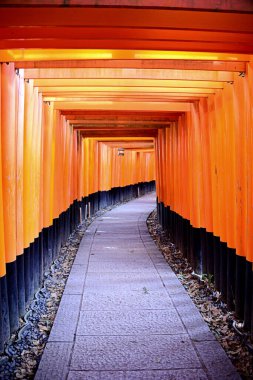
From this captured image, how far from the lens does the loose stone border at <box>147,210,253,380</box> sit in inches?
191

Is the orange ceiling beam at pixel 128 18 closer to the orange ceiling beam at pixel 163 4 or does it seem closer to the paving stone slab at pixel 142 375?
the orange ceiling beam at pixel 163 4

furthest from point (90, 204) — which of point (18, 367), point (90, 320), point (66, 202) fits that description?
point (18, 367)

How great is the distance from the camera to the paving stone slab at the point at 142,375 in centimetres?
436

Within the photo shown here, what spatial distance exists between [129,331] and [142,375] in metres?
1.25

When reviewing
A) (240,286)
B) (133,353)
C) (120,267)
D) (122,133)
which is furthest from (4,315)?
(122,133)

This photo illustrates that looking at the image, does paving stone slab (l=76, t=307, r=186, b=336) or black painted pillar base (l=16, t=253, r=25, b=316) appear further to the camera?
black painted pillar base (l=16, t=253, r=25, b=316)

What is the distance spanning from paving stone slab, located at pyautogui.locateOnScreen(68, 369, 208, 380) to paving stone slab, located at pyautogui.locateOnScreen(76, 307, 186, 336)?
1088 millimetres

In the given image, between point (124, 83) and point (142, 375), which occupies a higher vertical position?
point (124, 83)

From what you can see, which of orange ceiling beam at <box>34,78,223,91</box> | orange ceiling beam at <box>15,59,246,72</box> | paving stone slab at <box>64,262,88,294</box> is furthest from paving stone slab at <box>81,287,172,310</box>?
orange ceiling beam at <box>15,59,246,72</box>

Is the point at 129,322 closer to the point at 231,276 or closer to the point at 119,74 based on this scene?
the point at 231,276

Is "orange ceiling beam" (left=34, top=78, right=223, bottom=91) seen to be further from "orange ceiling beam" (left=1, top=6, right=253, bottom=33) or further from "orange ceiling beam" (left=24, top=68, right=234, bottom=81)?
"orange ceiling beam" (left=1, top=6, right=253, bottom=33)

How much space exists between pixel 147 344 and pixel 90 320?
111 centimetres

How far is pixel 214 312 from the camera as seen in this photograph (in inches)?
256

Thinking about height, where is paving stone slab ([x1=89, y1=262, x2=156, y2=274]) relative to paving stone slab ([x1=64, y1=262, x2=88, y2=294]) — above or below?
below
